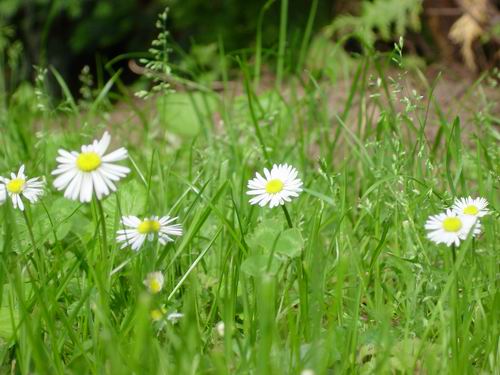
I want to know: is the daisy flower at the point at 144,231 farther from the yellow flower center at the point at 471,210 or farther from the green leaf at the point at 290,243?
the yellow flower center at the point at 471,210

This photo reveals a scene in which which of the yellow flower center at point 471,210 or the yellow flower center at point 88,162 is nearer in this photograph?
the yellow flower center at point 88,162

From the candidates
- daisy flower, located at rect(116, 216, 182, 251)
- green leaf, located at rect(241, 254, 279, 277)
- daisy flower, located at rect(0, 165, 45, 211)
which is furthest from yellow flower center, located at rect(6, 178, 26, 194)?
green leaf, located at rect(241, 254, 279, 277)

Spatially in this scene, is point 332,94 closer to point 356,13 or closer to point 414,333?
point 356,13

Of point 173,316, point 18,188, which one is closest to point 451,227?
point 173,316

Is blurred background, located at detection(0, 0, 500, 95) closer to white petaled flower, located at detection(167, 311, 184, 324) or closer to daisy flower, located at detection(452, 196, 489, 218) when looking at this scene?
daisy flower, located at detection(452, 196, 489, 218)

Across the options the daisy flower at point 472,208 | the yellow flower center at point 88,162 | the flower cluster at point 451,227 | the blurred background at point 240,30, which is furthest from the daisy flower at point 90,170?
the blurred background at point 240,30

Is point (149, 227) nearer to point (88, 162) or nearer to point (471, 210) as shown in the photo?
point (88, 162)
